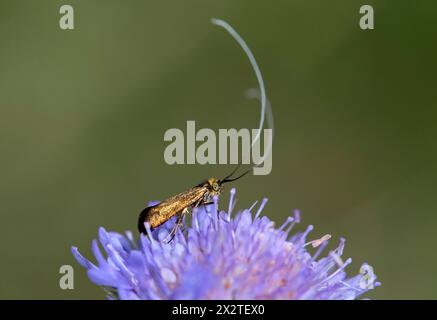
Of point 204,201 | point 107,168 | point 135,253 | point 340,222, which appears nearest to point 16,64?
point 107,168

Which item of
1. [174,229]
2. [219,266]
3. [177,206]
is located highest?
[177,206]

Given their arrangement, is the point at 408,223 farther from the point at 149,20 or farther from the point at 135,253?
the point at 135,253

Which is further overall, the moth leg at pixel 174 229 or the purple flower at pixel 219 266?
the moth leg at pixel 174 229

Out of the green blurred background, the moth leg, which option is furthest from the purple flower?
the green blurred background

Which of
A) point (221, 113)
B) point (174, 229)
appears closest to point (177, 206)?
point (174, 229)

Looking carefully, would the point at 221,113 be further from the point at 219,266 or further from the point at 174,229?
the point at 219,266

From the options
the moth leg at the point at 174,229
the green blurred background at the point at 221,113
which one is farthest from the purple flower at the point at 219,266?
the green blurred background at the point at 221,113

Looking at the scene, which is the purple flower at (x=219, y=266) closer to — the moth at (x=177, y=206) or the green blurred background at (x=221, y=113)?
the moth at (x=177, y=206)
